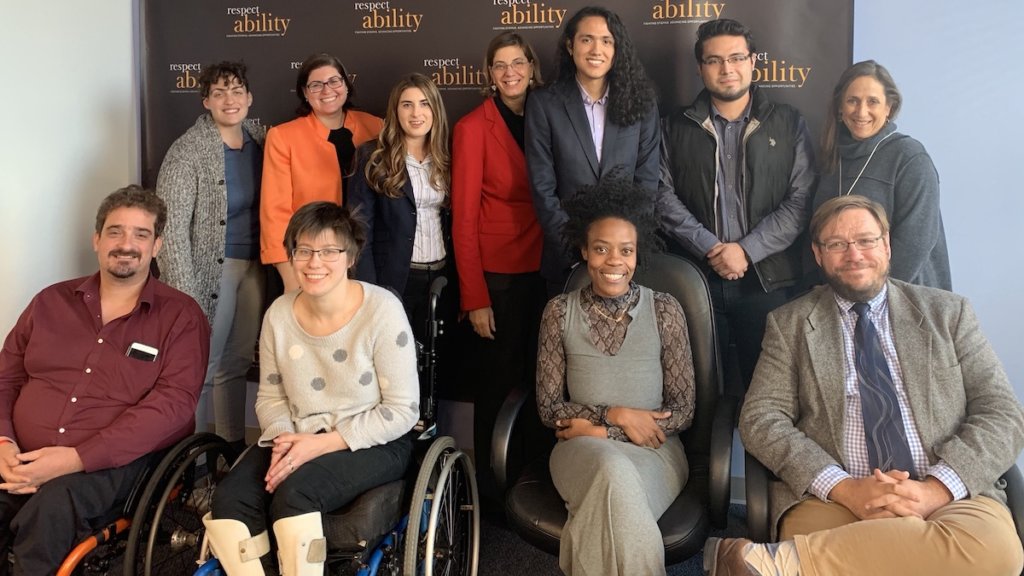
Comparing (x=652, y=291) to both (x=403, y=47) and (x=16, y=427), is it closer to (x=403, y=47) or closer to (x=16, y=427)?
(x=403, y=47)

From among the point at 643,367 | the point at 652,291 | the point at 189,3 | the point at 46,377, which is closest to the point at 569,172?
the point at 652,291

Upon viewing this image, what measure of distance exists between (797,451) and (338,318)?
134cm

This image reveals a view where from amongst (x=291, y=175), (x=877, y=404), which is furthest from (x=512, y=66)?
(x=877, y=404)

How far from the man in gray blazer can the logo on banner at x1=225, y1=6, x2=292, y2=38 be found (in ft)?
8.29

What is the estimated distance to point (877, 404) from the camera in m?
2.06

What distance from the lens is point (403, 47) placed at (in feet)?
11.0

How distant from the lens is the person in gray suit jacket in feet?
8.85

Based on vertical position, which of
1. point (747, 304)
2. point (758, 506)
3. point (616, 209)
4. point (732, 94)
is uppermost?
point (732, 94)

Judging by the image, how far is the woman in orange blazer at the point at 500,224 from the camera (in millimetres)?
2857

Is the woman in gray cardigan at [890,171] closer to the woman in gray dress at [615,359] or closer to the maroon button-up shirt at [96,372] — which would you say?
the woman in gray dress at [615,359]

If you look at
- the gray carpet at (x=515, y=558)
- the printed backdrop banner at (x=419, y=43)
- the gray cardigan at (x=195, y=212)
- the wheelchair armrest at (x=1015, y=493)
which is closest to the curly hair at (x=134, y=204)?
the gray cardigan at (x=195, y=212)

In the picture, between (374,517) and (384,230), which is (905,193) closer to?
(384,230)

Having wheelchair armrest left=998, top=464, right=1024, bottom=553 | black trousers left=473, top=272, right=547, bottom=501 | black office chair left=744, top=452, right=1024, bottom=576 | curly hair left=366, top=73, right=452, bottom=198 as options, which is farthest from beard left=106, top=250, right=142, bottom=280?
wheelchair armrest left=998, top=464, right=1024, bottom=553

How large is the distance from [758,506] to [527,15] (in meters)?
2.17
